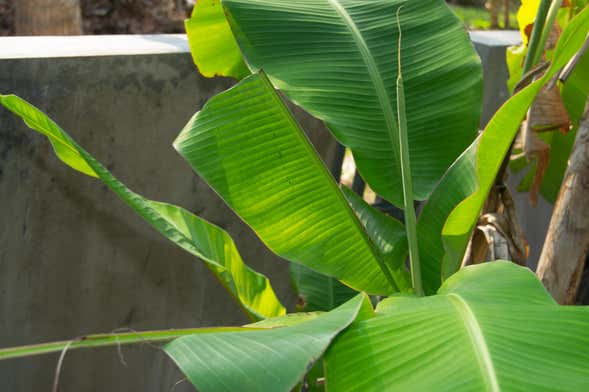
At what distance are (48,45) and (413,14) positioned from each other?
893mm

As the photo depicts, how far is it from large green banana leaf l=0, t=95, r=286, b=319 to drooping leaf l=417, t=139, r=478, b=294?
1.15 ft

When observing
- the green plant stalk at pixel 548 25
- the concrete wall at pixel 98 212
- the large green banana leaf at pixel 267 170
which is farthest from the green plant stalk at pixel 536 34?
the concrete wall at pixel 98 212

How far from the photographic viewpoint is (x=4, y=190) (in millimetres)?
2049

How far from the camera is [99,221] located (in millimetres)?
2238

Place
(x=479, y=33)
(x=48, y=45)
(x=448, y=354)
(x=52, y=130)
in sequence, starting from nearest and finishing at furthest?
(x=448, y=354) < (x=52, y=130) < (x=48, y=45) < (x=479, y=33)

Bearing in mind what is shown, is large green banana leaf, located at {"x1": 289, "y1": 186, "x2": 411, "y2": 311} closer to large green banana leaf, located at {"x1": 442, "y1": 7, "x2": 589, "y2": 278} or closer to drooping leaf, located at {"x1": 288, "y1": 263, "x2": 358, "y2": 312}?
drooping leaf, located at {"x1": 288, "y1": 263, "x2": 358, "y2": 312}

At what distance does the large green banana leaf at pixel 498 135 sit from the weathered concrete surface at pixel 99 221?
911 millimetres

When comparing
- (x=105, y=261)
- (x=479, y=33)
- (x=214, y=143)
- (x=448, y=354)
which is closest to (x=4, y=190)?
(x=105, y=261)

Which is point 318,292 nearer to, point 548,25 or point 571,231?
point 571,231

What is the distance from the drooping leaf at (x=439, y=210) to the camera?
1790 mm

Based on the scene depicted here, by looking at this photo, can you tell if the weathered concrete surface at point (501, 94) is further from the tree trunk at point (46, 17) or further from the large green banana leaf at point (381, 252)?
the tree trunk at point (46, 17)

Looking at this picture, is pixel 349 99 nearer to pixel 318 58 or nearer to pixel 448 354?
pixel 318 58

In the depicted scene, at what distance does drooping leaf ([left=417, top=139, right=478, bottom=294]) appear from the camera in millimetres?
1790

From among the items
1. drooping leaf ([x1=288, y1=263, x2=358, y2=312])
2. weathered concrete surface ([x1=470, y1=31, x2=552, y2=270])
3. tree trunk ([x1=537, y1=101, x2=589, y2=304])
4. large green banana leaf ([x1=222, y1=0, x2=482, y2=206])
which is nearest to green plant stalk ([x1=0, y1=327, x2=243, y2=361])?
large green banana leaf ([x1=222, y1=0, x2=482, y2=206])
